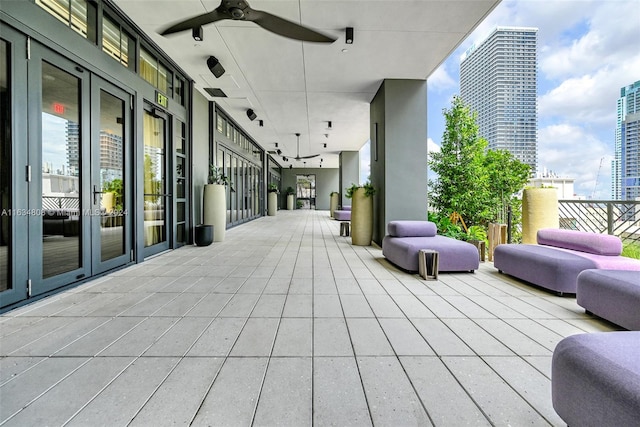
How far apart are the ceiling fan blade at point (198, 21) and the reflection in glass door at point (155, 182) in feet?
5.79

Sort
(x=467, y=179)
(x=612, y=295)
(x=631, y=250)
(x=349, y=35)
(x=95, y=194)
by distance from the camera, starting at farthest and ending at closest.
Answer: (x=467, y=179) → (x=631, y=250) → (x=349, y=35) → (x=95, y=194) → (x=612, y=295)

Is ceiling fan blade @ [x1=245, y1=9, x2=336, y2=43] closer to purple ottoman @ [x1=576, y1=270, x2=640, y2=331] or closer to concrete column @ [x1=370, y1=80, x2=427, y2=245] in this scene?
concrete column @ [x1=370, y1=80, x2=427, y2=245]

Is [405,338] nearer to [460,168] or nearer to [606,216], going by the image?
[606,216]

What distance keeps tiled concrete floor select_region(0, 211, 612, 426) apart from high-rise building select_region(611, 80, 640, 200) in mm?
3658

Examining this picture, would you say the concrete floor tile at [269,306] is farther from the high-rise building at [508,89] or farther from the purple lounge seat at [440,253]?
the high-rise building at [508,89]

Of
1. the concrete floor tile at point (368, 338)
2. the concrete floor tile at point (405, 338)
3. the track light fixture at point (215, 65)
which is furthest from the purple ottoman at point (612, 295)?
the track light fixture at point (215, 65)

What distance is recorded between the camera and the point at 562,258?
298cm

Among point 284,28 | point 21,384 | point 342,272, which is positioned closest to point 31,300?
point 21,384

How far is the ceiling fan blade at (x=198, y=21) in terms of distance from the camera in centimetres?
300

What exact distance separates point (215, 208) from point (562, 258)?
5.91 metres

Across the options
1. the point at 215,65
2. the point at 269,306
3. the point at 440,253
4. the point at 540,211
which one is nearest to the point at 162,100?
the point at 215,65

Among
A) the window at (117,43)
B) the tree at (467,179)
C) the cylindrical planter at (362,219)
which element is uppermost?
the window at (117,43)

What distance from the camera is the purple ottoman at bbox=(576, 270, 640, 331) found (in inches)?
81.0

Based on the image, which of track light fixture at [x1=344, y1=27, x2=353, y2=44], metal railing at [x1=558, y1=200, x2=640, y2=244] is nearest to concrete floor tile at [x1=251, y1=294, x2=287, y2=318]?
track light fixture at [x1=344, y1=27, x2=353, y2=44]
